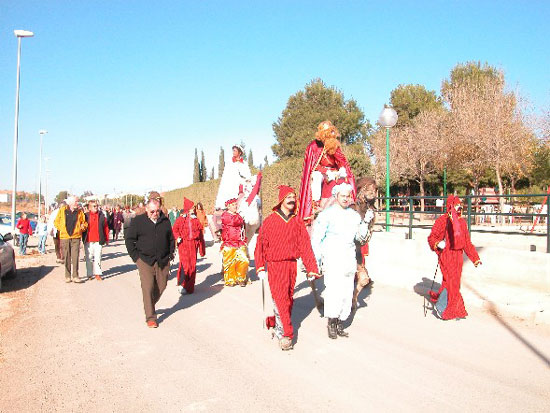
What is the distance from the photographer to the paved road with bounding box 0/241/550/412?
14.4 ft

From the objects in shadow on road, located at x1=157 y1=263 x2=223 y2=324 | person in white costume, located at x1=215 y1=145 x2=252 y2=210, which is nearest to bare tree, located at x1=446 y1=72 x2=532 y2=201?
person in white costume, located at x1=215 y1=145 x2=252 y2=210

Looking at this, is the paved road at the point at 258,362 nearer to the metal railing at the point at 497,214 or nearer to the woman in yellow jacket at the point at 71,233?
the metal railing at the point at 497,214

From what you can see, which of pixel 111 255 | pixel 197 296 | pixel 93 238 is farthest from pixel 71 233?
pixel 111 255

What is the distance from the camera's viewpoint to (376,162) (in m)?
45.8

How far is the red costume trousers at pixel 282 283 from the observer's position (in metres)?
6.09

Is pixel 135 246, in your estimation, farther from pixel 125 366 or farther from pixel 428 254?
pixel 428 254

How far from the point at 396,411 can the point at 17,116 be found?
25.6m

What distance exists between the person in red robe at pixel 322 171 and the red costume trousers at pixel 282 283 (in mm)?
2111

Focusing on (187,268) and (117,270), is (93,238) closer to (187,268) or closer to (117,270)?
(117,270)

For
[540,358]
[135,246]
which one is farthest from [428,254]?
[135,246]

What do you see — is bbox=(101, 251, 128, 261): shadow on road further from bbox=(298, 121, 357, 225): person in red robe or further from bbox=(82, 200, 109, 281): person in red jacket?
bbox=(298, 121, 357, 225): person in red robe

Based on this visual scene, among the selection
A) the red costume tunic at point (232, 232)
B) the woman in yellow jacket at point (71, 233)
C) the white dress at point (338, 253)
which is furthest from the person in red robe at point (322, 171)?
the woman in yellow jacket at point (71, 233)

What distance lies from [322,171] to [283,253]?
2504mm

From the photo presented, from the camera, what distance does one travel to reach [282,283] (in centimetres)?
613
